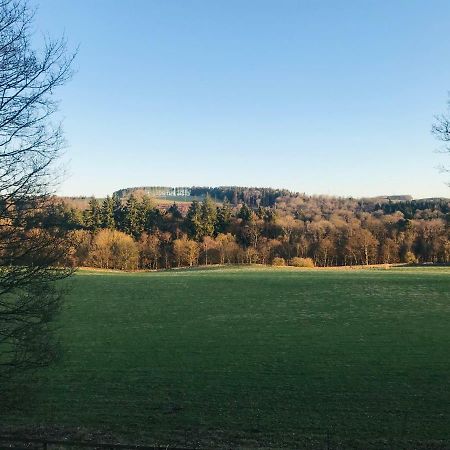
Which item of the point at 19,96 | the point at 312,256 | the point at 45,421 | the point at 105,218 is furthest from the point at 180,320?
the point at 312,256

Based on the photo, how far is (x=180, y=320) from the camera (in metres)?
31.9

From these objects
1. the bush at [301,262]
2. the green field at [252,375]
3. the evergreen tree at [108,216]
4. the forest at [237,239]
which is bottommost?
the bush at [301,262]

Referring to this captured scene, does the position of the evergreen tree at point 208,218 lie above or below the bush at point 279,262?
above

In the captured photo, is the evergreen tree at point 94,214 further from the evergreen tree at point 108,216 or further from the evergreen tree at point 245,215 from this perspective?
the evergreen tree at point 245,215

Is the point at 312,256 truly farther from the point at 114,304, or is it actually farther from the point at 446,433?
the point at 446,433

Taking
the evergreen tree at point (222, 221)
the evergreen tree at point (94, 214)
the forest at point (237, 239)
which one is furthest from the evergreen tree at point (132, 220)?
the evergreen tree at point (222, 221)

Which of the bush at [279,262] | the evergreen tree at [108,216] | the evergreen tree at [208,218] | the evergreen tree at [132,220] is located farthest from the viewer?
the evergreen tree at [208,218]

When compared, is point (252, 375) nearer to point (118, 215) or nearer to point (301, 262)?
point (301, 262)

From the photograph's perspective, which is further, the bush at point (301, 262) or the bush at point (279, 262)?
the bush at point (279, 262)

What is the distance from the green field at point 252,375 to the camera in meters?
13.9

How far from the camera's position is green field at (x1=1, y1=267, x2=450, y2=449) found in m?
13.9

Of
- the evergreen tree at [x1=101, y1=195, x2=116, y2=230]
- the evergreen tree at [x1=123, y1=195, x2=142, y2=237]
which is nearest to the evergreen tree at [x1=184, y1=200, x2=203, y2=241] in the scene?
the evergreen tree at [x1=123, y1=195, x2=142, y2=237]

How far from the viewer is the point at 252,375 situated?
761 inches

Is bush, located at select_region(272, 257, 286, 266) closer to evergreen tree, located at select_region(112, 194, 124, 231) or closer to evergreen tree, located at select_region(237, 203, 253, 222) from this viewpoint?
evergreen tree, located at select_region(237, 203, 253, 222)
